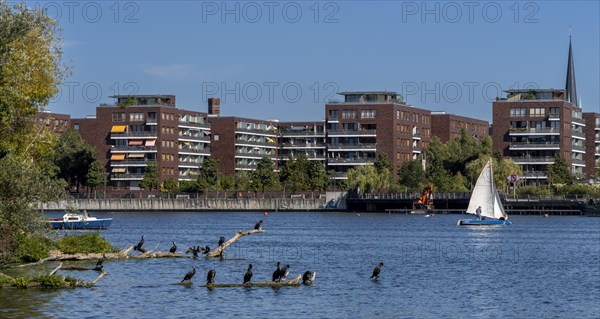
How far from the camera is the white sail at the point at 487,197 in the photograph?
503 feet

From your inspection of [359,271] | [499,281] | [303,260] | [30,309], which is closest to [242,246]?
[303,260]

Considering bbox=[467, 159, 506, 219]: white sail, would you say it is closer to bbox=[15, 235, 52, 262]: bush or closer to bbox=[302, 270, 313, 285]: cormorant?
bbox=[302, 270, 313, 285]: cormorant

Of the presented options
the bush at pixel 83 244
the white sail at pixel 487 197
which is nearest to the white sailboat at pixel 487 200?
the white sail at pixel 487 197

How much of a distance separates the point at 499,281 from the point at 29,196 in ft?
104

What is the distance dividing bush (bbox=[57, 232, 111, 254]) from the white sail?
8856cm

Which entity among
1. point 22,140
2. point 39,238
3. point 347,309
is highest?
point 22,140

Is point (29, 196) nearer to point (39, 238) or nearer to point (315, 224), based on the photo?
point (39, 238)

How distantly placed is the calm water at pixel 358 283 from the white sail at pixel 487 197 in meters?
37.1

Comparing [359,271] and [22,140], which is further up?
[22,140]

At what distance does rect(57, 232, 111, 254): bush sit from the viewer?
69000mm

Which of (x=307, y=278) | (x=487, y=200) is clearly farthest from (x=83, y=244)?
(x=487, y=200)

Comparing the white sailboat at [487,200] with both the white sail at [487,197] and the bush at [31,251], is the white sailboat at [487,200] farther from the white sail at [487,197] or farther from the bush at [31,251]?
the bush at [31,251]

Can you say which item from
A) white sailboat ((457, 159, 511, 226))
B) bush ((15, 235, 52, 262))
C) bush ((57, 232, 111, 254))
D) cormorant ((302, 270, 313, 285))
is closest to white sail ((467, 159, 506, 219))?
white sailboat ((457, 159, 511, 226))

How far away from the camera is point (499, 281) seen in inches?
2707
